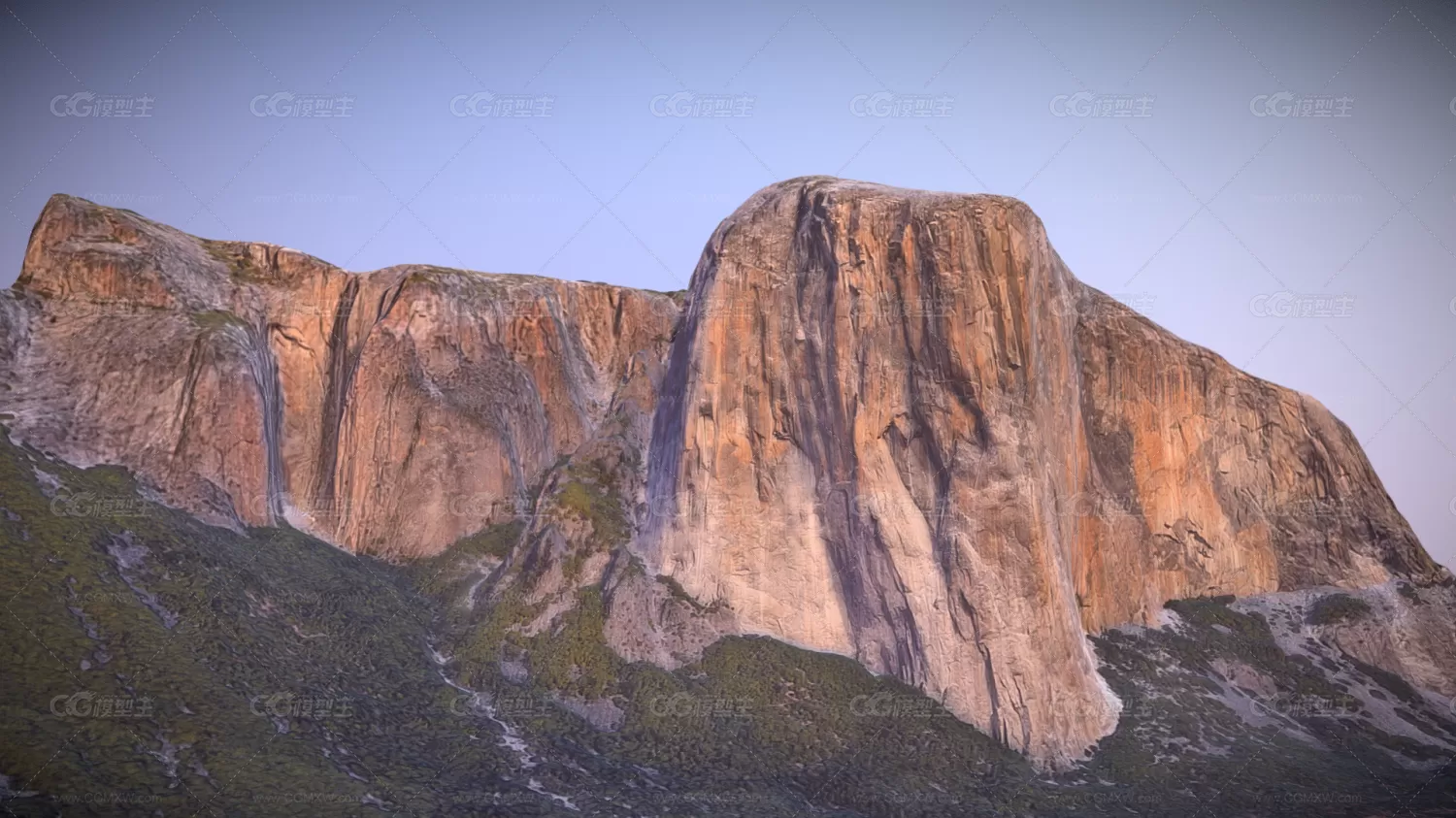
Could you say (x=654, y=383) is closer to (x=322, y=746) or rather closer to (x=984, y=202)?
(x=984, y=202)

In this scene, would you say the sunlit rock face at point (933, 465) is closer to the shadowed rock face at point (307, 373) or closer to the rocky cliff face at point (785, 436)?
Result: the rocky cliff face at point (785, 436)

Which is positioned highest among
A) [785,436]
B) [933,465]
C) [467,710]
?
[785,436]

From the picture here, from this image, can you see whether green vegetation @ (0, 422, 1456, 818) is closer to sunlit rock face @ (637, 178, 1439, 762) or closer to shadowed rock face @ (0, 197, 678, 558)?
sunlit rock face @ (637, 178, 1439, 762)

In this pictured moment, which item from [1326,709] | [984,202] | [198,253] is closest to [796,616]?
[984,202]

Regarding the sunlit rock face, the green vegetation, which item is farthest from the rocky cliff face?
the green vegetation

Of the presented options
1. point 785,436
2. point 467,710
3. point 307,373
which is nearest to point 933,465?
point 785,436

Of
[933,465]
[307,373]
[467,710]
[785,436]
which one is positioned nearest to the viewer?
[467,710]

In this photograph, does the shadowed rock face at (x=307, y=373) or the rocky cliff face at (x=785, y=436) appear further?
the shadowed rock face at (x=307, y=373)

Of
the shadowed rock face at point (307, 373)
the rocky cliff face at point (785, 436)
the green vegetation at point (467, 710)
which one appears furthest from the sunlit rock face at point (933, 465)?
the shadowed rock face at point (307, 373)

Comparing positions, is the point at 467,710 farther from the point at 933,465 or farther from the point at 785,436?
the point at 933,465
